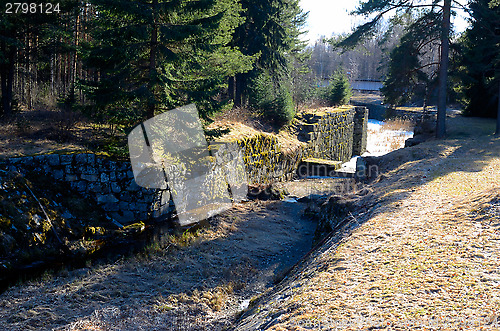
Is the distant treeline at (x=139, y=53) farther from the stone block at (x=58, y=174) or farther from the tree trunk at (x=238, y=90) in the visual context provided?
the tree trunk at (x=238, y=90)

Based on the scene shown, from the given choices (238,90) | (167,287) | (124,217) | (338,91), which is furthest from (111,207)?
(338,91)

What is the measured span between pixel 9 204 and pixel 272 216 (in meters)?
6.51

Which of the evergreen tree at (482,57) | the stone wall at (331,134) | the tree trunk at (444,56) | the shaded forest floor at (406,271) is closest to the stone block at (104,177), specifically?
the shaded forest floor at (406,271)

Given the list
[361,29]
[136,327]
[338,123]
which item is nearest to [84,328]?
[136,327]

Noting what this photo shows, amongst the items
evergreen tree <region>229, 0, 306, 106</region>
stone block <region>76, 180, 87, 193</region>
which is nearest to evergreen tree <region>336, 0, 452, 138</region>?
evergreen tree <region>229, 0, 306, 106</region>

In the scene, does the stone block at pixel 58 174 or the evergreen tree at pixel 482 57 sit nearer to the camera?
the stone block at pixel 58 174

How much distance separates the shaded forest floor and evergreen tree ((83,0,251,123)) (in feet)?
16.1

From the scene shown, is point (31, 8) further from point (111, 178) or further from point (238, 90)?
point (238, 90)

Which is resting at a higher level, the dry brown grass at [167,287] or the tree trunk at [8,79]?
the tree trunk at [8,79]

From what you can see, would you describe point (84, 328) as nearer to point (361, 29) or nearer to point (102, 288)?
point (102, 288)

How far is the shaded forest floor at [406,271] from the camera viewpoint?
11.1ft

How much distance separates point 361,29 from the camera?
48.5 ft

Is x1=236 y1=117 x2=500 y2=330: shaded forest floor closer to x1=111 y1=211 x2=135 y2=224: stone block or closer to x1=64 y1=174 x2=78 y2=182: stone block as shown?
x1=111 y1=211 x2=135 y2=224: stone block

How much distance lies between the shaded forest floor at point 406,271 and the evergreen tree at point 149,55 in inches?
194
